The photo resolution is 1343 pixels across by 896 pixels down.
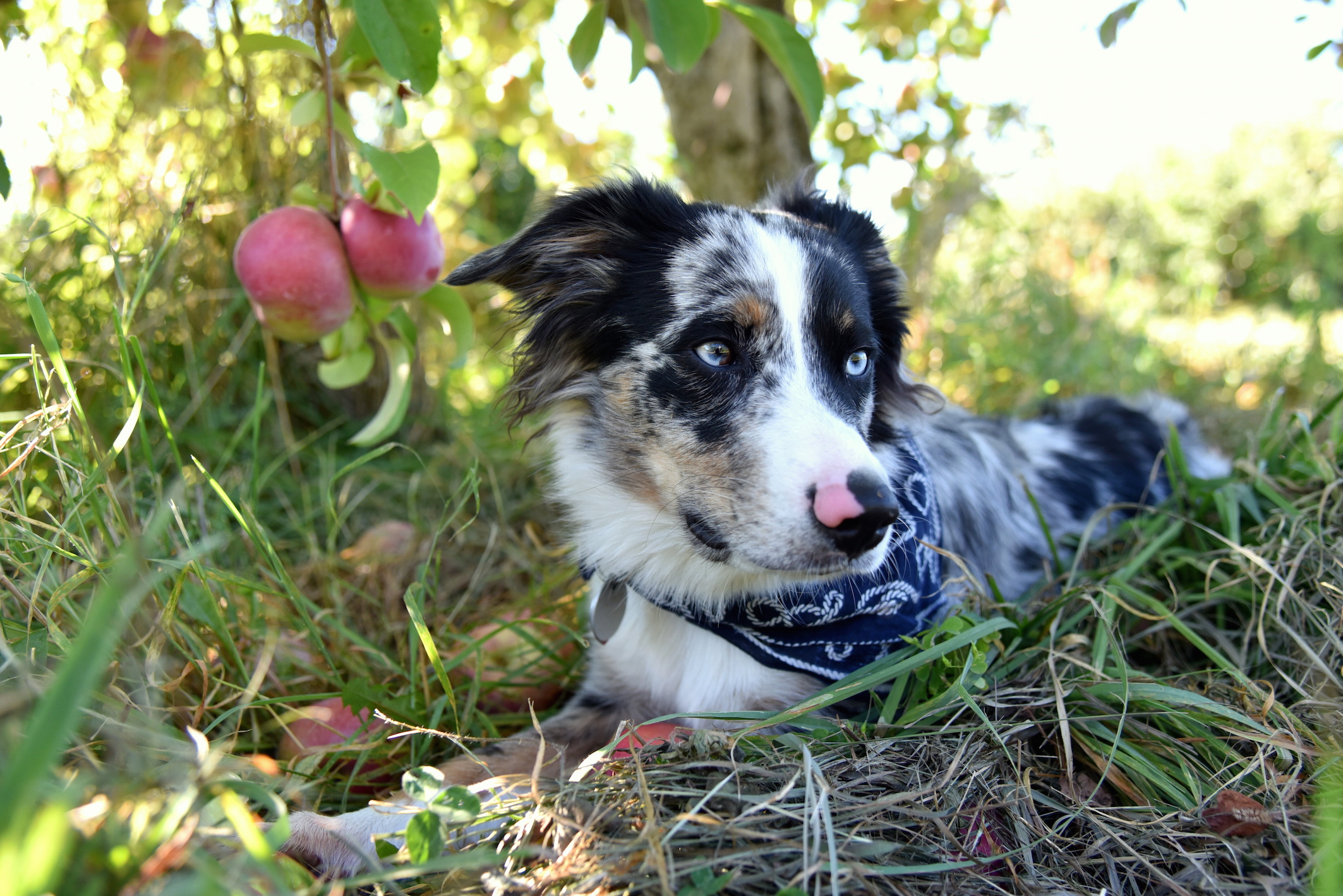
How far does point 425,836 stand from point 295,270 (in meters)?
1.54

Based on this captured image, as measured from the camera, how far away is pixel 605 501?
219 centimetres

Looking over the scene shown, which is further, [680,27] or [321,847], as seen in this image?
[680,27]

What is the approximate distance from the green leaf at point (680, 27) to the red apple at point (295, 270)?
104 centimetres

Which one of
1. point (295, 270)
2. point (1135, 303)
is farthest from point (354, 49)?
point (1135, 303)

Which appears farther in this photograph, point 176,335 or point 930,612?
point 176,335

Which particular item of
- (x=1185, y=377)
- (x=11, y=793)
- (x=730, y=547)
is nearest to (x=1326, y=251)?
(x=1185, y=377)

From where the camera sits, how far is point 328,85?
6.96 ft

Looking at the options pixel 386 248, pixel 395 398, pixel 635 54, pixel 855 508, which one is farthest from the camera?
pixel 395 398

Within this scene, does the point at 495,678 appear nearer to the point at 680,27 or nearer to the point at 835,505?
the point at 835,505

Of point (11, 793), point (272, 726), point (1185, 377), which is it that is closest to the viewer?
point (11, 793)

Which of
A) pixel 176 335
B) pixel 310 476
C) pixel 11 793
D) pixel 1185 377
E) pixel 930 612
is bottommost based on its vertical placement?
pixel 1185 377

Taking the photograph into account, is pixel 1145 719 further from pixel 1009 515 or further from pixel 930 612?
pixel 1009 515

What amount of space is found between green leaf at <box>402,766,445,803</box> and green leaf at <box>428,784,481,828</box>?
0.06 ft

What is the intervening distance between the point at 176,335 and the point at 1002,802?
10.2 feet
